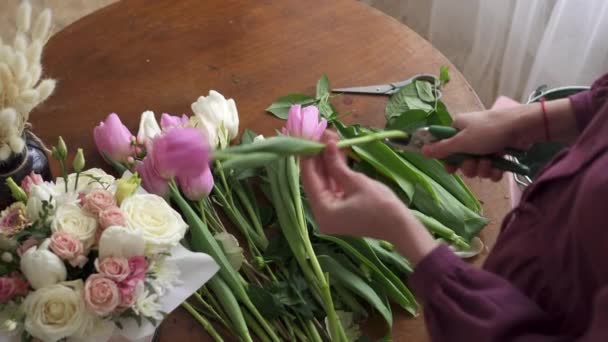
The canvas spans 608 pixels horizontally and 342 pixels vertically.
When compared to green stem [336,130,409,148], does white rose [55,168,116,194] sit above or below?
below

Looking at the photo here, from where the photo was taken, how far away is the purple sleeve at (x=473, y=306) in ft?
1.81

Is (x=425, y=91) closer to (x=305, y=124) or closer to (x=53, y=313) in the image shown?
(x=305, y=124)

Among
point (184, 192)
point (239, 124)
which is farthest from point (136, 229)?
point (239, 124)

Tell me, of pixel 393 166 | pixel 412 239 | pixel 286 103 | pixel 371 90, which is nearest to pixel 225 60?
pixel 286 103

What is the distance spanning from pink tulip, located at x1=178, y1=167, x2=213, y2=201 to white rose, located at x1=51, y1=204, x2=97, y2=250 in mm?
168

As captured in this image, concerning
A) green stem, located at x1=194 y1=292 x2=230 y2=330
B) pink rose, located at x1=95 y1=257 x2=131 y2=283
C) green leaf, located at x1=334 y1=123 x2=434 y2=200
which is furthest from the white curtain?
pink rose, located at x1=95 y1=257 x2=131 y2=283

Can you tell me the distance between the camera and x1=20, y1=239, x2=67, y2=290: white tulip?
0.64m

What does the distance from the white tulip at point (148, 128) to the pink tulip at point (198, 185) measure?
0.09 metres

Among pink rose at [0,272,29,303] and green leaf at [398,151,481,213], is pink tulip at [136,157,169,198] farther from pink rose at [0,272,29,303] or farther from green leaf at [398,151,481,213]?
green leaf at [398,151,481,213]

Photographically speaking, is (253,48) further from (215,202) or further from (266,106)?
(215,202)

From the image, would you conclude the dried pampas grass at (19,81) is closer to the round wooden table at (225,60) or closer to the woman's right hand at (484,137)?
the round wooden table at (225,60)

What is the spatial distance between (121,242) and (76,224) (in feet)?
0.19

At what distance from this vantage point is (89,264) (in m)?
0.69

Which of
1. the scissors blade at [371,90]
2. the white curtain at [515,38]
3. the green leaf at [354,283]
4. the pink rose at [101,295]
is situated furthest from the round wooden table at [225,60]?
the white curtain at [515,38]
